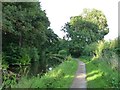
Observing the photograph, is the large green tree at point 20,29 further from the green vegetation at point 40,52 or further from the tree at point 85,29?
the tree at point 85,29

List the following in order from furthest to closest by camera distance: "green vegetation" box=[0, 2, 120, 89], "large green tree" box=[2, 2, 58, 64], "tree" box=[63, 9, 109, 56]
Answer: "tree" box=[63, 9, 109, 56]
"large green tree" box=[2, 2, 58, 64]
"green vegetation" box=[0, 2, 120, 89]

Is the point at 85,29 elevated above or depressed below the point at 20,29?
above

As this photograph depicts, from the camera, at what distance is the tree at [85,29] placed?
76.3 m

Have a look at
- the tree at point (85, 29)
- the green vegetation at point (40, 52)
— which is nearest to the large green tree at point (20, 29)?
the green vegetation at point (40, 52)

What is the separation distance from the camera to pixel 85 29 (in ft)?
271

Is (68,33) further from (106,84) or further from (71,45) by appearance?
(106,84)

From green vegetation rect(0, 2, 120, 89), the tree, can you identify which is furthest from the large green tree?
the tree

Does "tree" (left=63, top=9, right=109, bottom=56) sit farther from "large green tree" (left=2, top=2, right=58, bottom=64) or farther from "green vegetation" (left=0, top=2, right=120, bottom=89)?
"large green tree" (left=2, top=2, right=58, bottom=64)

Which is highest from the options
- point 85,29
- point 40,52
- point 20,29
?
point 85,29

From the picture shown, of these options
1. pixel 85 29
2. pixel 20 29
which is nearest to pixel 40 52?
pixel 85 29

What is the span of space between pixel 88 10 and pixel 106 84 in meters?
76.4

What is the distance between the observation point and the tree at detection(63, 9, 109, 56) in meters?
76.3

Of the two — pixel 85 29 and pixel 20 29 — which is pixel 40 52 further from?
pixel 20 29

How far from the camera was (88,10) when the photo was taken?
300 ft
